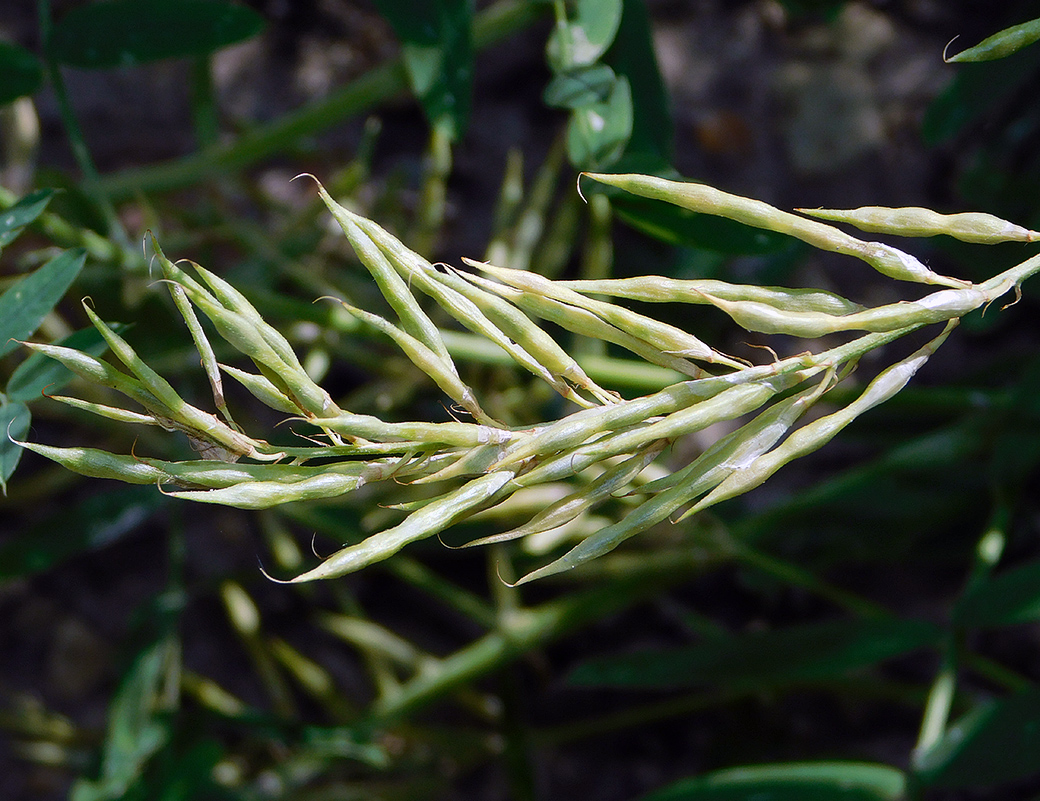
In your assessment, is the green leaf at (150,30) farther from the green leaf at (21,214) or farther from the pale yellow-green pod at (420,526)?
the pale yellow-green pod at (420,526)

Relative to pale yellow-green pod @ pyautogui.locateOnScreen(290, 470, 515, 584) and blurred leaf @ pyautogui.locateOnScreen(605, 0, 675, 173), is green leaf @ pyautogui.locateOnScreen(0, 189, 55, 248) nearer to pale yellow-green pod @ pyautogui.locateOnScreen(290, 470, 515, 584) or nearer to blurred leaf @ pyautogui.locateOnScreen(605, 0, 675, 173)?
pale yellow-green pod @ pyautogui.locateOnScreen(290, 470, 515, 584)

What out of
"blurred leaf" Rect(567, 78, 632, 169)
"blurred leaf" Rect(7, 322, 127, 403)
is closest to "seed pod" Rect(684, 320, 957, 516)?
"blurred leaf" Rect(567, 78, 632, 169)

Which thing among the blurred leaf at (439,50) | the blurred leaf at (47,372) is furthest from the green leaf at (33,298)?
the blurred leaf at (439,50)

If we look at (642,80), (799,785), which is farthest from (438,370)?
(799,785)

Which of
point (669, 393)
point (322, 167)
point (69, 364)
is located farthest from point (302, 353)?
point (669, 393)

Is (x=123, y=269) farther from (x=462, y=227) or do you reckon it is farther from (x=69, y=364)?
(x=462, y=227)

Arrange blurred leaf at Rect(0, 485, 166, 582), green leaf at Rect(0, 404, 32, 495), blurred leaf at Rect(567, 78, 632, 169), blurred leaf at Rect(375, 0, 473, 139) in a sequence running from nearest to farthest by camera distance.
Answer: green leaf at Rect(0, 404, 32, 495), blurred leaf at Rect(567, 78, 632, 169), blurred leaf at Rect(375, 0, 473, 139), blurred leaf at Rect(0, 485, 166, 582)

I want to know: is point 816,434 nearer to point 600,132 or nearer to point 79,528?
point 600,132
